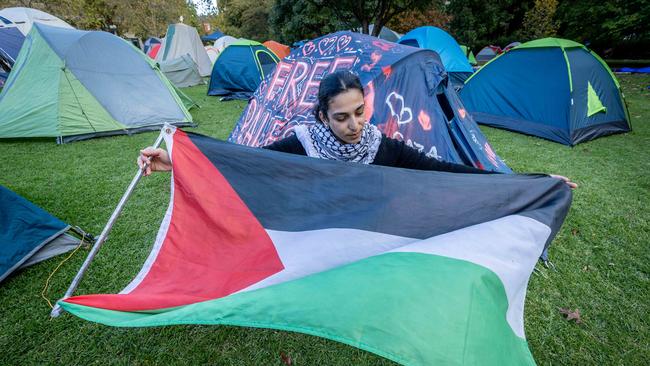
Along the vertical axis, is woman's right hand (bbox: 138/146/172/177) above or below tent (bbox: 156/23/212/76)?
above

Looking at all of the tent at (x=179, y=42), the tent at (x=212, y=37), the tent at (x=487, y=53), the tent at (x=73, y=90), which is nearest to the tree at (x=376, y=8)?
the tent at (x=179, y=42)

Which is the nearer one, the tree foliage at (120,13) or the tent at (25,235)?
the tent at (25,235)

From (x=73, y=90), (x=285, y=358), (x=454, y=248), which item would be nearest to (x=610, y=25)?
(x=454, y=248)

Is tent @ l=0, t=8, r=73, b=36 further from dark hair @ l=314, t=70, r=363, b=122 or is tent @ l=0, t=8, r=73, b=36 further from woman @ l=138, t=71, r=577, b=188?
dark hair @ l=314, t=70, r=363, b=122

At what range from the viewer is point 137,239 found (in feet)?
10.3

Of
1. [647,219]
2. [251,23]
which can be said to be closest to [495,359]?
[647,219]

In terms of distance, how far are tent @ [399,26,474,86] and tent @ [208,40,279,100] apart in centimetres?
534

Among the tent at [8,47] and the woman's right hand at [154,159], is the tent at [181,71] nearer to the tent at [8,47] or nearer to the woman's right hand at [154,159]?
the tent at [8,47]

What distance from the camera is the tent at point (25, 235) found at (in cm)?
254

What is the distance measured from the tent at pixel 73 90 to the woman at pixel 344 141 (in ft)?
18.4

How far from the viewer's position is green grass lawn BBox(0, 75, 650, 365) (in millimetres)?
2041

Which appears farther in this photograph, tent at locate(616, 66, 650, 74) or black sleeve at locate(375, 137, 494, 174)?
tent at locate(616, 66, 650, 74)

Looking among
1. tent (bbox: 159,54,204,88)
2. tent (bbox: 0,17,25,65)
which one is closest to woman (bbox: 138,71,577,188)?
tent (bbox: 0,17,25,65)

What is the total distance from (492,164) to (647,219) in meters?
1.75
